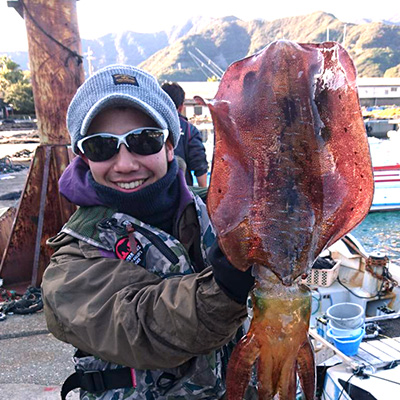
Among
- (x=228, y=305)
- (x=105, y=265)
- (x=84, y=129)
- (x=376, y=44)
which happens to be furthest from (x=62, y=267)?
(x=376, y=44)

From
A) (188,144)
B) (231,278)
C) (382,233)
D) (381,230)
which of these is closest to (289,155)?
(231,278)

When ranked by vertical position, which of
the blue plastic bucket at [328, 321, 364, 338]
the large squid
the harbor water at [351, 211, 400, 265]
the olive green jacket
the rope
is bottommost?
the harbor water at [351, 211, 400, 265]

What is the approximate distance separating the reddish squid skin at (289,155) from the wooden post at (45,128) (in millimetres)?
4254

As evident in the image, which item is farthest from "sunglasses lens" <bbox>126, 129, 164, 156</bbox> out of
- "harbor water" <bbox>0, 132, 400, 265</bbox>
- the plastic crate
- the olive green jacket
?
"harbor water" <bbox>0, 132, 400, 265</bbox>

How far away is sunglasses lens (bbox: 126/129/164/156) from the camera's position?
5.87 ft

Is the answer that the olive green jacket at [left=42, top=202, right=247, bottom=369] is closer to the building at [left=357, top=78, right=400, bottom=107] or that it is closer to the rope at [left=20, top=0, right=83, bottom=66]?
the rope at [left=20, top=0, right=83, bottom=66]

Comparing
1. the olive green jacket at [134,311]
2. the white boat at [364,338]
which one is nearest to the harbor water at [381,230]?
the white boat at [364,338]

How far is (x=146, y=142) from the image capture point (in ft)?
5.96

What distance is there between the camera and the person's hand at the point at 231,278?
124 centimetres

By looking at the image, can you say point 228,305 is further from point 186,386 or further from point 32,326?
point 32,326

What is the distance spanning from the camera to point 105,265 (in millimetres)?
1588

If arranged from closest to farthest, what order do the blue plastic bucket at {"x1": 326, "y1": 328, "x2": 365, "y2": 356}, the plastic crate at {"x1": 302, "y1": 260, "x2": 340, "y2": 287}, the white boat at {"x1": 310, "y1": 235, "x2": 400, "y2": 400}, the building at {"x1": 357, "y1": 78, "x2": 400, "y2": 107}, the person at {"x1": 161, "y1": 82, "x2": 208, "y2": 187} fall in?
the white boat at {"x1": 310, "y1": 235, "x2": 400, "y2": 400}, the blue plastic bucket at {"x1": 326, "y1": 328, "x2": 365, "y2": 356}, the person at {"x1": 161, "y1": 82, "x2": 208, "y2": 187}, the plastic crate at {"x1": 302, "y1": 260, "x2": 340, "y2": 287}, the building at {"x1": 357, "y1": 78, "x2": 400, "y2": 107}

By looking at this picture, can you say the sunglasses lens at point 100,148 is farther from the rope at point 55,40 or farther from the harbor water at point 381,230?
the harbor water at point 381,230

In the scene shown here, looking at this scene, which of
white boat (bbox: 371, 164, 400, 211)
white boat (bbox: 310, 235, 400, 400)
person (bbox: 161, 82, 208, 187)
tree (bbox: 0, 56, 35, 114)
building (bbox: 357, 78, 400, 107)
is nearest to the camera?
white boat (bbox: 310, 235, 400, 400)
